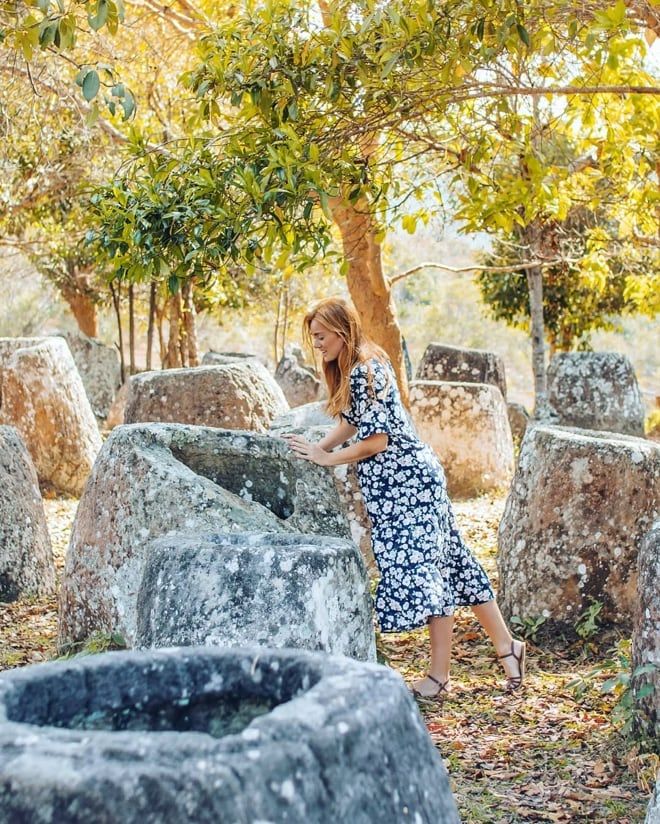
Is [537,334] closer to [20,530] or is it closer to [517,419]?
[517,419]

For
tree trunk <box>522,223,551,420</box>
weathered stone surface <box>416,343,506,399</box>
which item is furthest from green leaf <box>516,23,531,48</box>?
weathered stone surface <box>416,343,506,399</box>

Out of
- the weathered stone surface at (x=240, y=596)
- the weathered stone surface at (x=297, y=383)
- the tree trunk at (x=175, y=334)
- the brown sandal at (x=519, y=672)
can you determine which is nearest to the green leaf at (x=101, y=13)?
the weathered stone surface at (x=240, y=596)

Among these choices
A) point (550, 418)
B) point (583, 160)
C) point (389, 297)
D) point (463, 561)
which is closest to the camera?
point (463, 561)

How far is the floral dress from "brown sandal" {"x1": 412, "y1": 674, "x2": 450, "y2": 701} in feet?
0.99

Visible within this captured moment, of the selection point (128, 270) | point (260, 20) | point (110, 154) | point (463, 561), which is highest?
point (110, 154)

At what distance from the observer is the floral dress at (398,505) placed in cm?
534

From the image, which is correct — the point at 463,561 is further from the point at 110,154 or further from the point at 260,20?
the point at 110,154

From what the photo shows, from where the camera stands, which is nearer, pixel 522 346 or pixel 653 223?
pixel 653 223

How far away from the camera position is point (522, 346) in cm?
5244

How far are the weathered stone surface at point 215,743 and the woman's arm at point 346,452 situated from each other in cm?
297

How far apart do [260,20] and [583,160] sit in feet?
21.4

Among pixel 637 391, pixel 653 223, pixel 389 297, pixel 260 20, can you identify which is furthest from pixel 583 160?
pixel 260 20

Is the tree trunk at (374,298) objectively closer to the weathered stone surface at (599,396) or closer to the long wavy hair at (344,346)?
the long wavy hair at (344,346)

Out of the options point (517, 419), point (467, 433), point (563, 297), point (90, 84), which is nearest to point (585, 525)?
point (90, 84)
